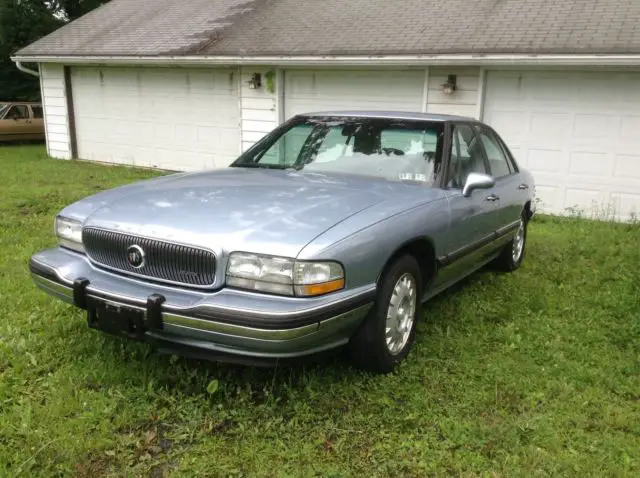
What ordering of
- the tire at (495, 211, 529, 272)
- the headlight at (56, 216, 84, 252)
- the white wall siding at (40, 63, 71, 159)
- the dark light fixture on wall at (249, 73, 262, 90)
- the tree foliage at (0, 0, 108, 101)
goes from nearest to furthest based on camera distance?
1. the headlight at (56, 216, 84, 252)
2. the tire at (495, 211, 529, 272)
3. the dark light fixture on wall at (249, 73, 262, 90)
4. the white wall siding at (40, 63, 71, 159)
5. the tree foliage at (0, 0, 108, 101)

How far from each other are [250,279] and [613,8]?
8.59 metres

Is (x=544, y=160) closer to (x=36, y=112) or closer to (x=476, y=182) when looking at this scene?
(x=476, y=182)

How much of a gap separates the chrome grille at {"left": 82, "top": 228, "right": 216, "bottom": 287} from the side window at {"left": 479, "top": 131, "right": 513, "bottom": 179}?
9.86 ft

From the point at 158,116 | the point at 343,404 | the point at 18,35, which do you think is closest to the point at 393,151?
the point at 343,404

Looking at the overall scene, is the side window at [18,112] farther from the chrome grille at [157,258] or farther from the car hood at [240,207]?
the chrome grille at [157,258]

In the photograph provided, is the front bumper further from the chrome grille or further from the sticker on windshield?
the sticker on windshield

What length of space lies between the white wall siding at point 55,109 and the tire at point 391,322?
1345 cm

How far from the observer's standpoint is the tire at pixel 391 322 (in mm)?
3279

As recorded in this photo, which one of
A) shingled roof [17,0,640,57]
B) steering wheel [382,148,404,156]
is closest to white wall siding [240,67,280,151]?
shingled roof [17,0,640,57]

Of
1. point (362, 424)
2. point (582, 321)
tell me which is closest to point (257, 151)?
point (362, 424)

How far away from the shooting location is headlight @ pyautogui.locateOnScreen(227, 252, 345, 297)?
2793 millimetres

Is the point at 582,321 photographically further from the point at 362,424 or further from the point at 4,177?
the point at 4,177

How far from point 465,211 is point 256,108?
8.10 meters

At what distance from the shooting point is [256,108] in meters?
11.6
